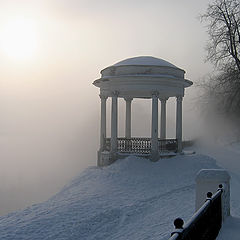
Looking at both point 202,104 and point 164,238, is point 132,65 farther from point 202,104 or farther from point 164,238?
point 202,104

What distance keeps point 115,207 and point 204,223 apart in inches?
232

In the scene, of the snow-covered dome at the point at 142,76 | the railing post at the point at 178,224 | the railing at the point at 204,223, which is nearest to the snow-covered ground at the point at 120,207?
the railing at the point at 204,223

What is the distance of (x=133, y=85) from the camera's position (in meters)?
18.2

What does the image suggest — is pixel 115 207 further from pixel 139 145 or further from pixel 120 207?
pixel 139 145

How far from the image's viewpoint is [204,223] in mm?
5594

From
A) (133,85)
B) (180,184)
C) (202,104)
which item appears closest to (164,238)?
(180,184)

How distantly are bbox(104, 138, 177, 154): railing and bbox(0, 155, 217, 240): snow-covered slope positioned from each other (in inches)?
66.9

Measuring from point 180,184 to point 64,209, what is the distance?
5.67 m

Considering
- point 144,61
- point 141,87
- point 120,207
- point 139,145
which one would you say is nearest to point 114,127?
point 139,145

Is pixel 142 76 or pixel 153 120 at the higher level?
pixel 142 76

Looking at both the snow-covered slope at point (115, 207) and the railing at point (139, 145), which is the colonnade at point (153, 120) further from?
the snow-covered slope at point (115, 207)

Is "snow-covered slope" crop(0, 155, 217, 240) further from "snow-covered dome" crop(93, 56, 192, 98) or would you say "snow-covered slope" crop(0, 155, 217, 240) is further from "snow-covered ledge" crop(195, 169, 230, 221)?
"snow-covered dome" crop(93, 56, 192, 98)

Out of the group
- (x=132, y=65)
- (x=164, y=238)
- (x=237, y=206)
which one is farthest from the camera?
(x=132, y=65)

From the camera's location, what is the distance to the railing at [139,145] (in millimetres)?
19109
